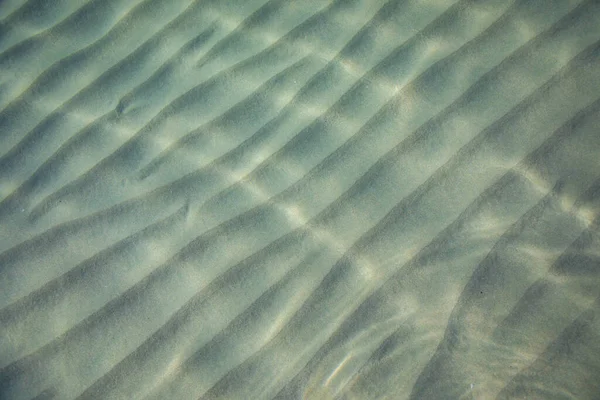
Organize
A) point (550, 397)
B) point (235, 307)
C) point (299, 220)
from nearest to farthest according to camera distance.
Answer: point (550, 397)
point (235, 307)
point (299, 220)

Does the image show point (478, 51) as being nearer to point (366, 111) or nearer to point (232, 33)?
point (366, 111)

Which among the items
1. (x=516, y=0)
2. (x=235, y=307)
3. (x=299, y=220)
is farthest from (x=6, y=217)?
(x=516, y=0)

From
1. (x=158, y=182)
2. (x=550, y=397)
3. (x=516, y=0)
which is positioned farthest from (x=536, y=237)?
(x=158, y=182)

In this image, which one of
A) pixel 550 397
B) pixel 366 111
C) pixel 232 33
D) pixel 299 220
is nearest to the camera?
pixel 550 397

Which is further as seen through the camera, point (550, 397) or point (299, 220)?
point (299, 220)

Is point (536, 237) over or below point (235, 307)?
below

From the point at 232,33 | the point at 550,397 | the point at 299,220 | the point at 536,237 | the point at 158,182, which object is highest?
the point at 232,33

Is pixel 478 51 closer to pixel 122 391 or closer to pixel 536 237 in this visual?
pixel 536 237
